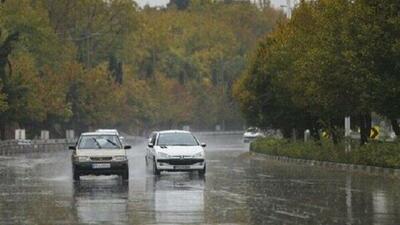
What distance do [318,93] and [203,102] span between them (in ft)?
338

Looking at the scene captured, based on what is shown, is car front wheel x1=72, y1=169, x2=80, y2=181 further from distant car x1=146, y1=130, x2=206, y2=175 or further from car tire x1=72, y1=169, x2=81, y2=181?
distant car x1=146, y1=130, x2=206, y2=175

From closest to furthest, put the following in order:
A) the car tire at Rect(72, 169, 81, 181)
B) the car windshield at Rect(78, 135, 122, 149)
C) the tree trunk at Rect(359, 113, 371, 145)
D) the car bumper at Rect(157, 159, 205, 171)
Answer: the car tire at Rect(72, 169, 81, 181), the car windshield at Rect(78, 135, 122, 149), the car bumper at Rect(157, 159, 205, 171), the tree trunk at Rect(359, 113, 371, 145)

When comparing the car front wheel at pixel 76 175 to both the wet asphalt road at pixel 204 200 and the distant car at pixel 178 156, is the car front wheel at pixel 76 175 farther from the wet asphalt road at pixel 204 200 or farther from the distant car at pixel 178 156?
the distant car at pixel 178 156

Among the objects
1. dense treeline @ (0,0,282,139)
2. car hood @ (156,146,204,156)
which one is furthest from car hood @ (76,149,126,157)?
dense treeline @ (0,0,282,139)

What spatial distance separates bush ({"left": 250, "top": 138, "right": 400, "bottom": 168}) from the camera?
35375mm

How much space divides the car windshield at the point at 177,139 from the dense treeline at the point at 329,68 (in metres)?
6.45

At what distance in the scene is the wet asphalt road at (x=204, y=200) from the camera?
56.1 feet

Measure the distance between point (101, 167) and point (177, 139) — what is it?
Result: 547cm

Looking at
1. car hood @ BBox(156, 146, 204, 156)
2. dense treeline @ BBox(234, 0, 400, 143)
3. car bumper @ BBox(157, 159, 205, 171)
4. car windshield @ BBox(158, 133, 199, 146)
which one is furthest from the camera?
car windshield @ BBox(158, 133, 199, 146)

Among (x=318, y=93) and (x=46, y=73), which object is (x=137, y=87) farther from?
(x=318, y=93)

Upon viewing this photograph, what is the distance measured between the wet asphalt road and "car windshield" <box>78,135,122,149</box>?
1213 mm

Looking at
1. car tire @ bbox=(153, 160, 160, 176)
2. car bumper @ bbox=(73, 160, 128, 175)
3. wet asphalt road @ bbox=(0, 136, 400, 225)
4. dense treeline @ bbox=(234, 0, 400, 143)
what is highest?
dense treeline @ bbox=(234, 0, 400, 143)

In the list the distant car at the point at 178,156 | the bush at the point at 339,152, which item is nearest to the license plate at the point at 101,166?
the distant car at the point at 178,156

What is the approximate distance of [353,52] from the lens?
32938 millimetres
